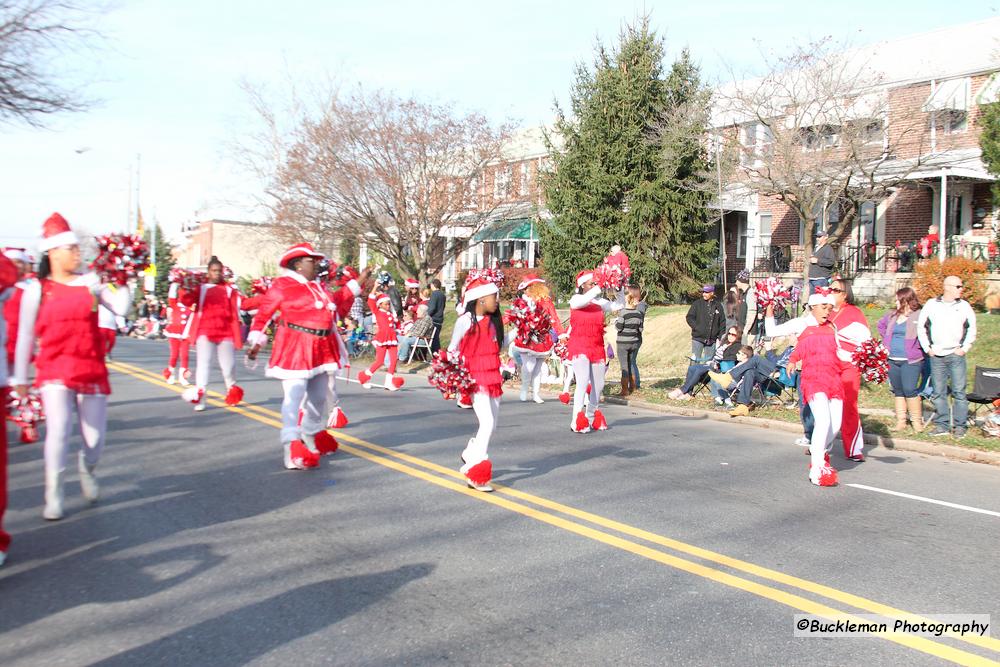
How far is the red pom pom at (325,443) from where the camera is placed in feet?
32.2

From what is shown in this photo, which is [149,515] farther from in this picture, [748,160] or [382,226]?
[382,226]

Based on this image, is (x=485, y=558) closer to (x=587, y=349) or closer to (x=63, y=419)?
(x=63, y=419)

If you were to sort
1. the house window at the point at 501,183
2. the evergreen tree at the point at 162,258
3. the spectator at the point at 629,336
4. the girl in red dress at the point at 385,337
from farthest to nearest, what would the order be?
1. the evergreen tree at the point at 162,258
2. the house window at the point at 501,183
3. the girl in red dress at the point at 385,337
4. the spectator at the point at 629,336

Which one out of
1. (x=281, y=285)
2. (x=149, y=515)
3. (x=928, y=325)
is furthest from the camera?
(x=928, y=325)

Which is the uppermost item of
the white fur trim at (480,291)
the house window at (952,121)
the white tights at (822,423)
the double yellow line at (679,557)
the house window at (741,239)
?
the house window at (952,121)

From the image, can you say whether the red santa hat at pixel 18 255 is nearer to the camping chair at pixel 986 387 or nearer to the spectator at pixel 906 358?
the spectator at pixel 906 358

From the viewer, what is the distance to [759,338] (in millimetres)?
19156

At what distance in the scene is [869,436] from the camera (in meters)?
12.3

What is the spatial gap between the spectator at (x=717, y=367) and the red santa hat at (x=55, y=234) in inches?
422

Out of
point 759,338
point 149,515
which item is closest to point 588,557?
point 149,515

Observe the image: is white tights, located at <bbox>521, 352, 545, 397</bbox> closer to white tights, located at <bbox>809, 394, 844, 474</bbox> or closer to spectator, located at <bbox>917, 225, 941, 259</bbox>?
white tights, located at <bbox>809, 394, 844, 474</bbox>

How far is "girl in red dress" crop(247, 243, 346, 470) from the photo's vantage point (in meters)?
9.16

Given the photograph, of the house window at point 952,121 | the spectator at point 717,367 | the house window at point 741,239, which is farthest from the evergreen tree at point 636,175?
the spectator at point 717,367

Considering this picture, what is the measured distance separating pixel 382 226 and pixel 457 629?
2724cm
